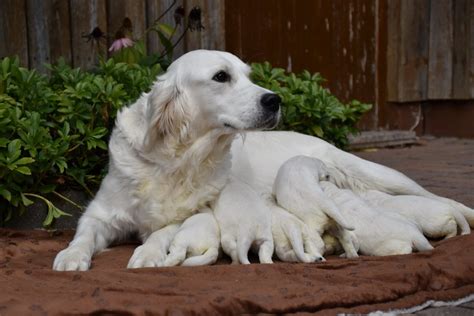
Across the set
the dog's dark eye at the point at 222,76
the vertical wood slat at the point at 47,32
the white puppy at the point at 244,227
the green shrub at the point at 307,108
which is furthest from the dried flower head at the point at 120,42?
the white puppy at the point at 244,227

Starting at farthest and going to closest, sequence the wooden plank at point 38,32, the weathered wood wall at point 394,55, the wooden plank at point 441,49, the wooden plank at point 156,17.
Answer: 1. the wooden plank at point 441,49
2. the weathered wood wall at point 394,55
3. the wooden plank at point 156,17
4. the wooden plank at point 38,32

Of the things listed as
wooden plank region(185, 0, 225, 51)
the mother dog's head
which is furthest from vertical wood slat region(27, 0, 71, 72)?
the mother dog's head

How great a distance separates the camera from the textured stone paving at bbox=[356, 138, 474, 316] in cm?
501

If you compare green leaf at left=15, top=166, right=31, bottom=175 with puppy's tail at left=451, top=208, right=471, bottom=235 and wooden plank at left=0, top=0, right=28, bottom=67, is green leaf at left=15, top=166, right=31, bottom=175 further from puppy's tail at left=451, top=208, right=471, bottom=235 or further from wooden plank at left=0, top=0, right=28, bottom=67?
puppy's tail at left=451, top=208, right=471, bottom=235

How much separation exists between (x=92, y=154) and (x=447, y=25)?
188 inches

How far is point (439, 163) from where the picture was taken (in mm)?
6254

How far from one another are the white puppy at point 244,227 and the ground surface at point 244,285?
0.14m

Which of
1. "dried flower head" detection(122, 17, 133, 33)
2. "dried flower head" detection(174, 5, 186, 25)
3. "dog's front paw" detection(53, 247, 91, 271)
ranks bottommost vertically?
"dog's front paw" detection(53, 247, 91, 271)

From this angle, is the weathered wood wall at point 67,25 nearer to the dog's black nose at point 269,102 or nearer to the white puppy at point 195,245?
the dog's black nose at point 269,102

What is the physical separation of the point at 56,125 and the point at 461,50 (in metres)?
4.94

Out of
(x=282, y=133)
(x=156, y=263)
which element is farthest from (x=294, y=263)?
(x=282, y=133)

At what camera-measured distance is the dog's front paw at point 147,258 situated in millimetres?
3189

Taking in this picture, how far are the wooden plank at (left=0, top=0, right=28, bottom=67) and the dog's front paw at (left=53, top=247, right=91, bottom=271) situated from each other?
229 centimetres

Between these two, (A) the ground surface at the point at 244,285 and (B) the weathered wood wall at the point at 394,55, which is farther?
(B) the weathered wood wall at the point at 394,55
